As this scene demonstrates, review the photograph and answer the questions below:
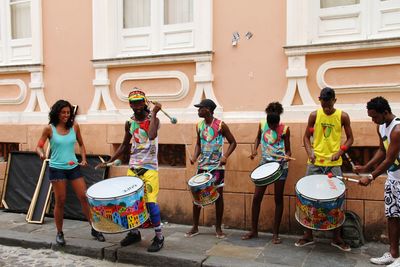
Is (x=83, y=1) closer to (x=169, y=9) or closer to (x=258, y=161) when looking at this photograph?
(x=169, y=9)

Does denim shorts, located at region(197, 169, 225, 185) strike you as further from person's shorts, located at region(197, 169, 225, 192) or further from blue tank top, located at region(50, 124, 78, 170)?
blue tank top, located at region(50, 124, 78, 170)

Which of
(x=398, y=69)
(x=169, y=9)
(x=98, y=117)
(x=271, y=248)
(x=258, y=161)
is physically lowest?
(x=271, y=248)

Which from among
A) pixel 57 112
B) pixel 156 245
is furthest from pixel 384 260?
pixel 57 112

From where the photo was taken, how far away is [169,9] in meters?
7.03

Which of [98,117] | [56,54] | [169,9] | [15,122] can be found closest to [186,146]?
[98,117]

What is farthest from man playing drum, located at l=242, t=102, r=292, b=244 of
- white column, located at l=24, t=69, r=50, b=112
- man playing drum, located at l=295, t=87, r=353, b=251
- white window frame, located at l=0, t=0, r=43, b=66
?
white window frame, located at l=0, t=0, r=43, b=66

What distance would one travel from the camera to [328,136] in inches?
207

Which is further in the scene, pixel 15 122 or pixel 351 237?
pixel 15 122

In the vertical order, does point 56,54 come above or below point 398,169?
above

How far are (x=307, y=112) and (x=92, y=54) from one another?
3.63m

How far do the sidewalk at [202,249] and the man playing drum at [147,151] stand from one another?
0.21m

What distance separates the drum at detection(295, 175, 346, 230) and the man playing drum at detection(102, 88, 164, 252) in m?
1.68

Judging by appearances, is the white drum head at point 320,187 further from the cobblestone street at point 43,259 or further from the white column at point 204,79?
the cobblestone street at point 43,259

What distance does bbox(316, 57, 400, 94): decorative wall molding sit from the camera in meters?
5.47
